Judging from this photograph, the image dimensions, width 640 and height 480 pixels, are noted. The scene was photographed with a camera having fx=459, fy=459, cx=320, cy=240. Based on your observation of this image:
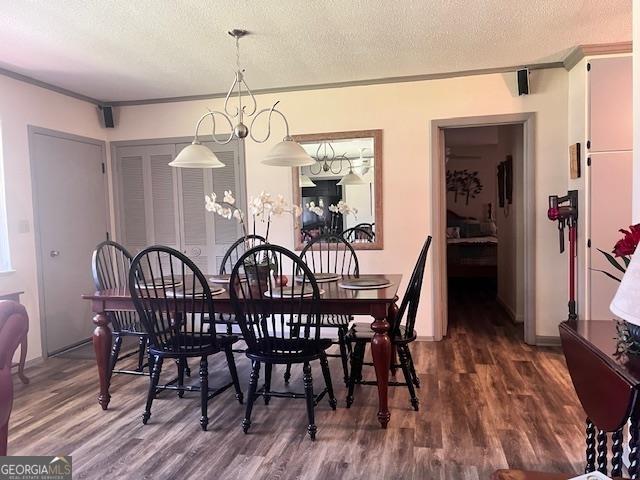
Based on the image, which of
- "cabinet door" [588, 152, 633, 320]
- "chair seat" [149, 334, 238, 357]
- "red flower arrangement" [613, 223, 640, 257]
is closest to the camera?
"red flower arrangement" [613, 223, 640, 257]

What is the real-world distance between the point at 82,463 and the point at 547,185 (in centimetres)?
384

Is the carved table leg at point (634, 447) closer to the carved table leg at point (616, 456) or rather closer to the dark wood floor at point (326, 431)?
the carved table leg at point (616, 456)

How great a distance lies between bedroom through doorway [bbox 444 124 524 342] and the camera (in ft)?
15.3

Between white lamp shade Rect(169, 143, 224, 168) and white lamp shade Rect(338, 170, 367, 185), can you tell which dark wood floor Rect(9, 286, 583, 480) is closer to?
white lamp shade Rect(169, 143, 224, 168)

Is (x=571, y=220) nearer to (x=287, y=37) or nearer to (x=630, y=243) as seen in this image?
(x=630, y=243)

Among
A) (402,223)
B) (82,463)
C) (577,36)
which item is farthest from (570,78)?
(82,463)

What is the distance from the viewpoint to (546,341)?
397 cm

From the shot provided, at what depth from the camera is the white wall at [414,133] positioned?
3895 mm

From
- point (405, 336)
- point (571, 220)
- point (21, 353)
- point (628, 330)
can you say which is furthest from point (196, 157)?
point (571, 220)

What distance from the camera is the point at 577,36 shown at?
320 cm

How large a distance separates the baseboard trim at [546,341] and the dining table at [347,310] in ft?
5.71

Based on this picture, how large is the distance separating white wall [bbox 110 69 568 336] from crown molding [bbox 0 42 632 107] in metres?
0.04

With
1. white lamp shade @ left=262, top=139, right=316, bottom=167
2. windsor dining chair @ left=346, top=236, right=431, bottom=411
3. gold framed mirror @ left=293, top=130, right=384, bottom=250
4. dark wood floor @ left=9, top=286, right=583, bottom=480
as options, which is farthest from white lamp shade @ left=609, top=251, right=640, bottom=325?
gold framed mirror @ left=293, top=130, right=384, bottom=250

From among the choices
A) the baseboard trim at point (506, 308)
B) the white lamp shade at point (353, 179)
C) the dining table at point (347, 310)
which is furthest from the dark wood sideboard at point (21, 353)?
the baseboard trim at point (506, 308)
